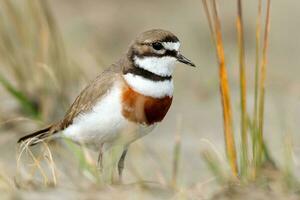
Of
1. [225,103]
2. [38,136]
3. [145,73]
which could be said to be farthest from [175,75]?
[225,103]

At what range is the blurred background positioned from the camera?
6051 mm

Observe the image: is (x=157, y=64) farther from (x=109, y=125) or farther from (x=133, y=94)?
(x=109, y=125)

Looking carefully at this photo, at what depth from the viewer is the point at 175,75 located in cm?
829

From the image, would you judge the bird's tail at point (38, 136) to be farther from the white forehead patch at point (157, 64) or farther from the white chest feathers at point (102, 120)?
the white forehead patch at point (157, 64)

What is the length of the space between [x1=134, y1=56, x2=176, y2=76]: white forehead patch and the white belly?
202mm

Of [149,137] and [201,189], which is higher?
[201,189]

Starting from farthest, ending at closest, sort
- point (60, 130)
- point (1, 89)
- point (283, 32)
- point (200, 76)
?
1. point (283, 32)
2. point (200, 76)
3. point (1, 89)
4. point (60, 130)

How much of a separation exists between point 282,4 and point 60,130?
184 inches

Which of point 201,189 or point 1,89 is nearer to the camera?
point 201,189

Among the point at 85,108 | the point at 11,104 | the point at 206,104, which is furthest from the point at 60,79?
the point at 85,108

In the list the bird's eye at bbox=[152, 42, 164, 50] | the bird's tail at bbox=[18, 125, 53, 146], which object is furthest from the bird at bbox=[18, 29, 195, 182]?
the bird's tail at bbox=[18, 125, 53, 146]

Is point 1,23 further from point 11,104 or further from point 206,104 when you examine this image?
point 206,104

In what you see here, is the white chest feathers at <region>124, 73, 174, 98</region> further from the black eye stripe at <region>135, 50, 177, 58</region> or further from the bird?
the black eye stripe at <region>135, 50, 177, 58</region>

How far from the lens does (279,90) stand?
766 cm
